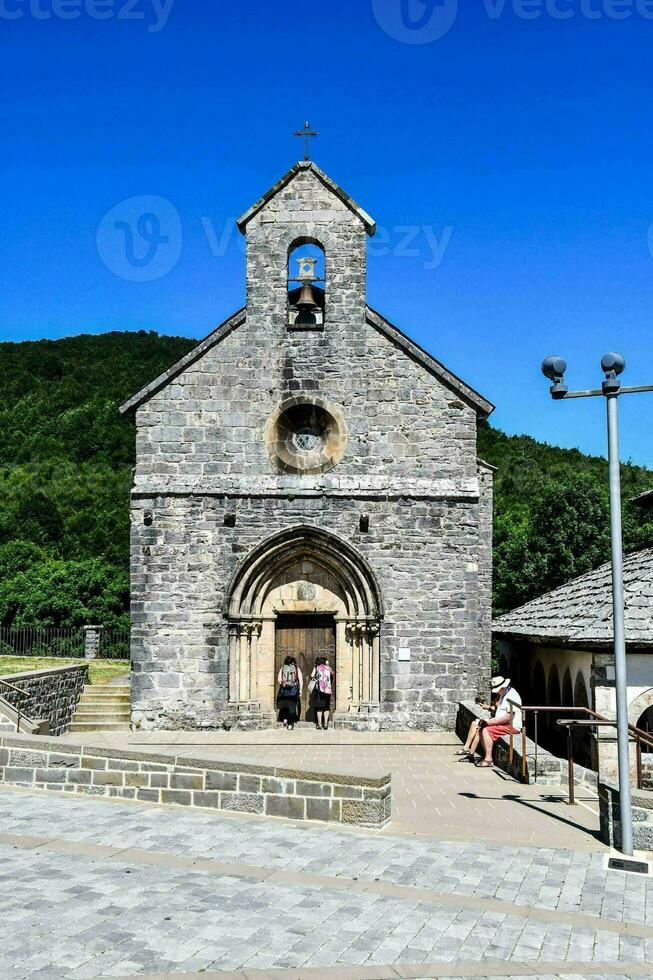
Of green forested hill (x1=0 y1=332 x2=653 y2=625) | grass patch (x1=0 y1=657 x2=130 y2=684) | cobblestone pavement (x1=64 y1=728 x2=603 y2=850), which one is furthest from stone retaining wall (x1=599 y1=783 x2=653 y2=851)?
grass patch (x1=0 y1=657 x2=130 y2=684)

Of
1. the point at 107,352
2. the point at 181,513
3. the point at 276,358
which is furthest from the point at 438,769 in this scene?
the point at 107,352

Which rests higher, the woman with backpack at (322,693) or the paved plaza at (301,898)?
the woman with backpack at (322,693)

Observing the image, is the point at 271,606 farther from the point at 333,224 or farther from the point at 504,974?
the point at 504,974

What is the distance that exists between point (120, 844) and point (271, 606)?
1017 cm

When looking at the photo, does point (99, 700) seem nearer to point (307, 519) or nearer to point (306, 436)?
point (307, 519)

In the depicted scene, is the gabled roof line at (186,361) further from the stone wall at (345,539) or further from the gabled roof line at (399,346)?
the stone wall at (345,539)

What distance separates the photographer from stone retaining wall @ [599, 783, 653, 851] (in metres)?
8.81

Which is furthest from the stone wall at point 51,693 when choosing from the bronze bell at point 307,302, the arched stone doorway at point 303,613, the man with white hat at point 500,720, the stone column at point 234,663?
the bronze bell at point 307,302

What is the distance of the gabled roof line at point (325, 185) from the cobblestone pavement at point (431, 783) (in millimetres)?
10318

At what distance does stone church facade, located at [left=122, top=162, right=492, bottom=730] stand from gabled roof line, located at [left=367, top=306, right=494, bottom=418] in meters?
0.03

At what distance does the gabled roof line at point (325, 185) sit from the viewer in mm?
19250

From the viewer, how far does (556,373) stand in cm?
950

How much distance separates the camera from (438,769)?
45.4 feet

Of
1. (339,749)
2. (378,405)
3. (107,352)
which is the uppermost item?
(107,352)
